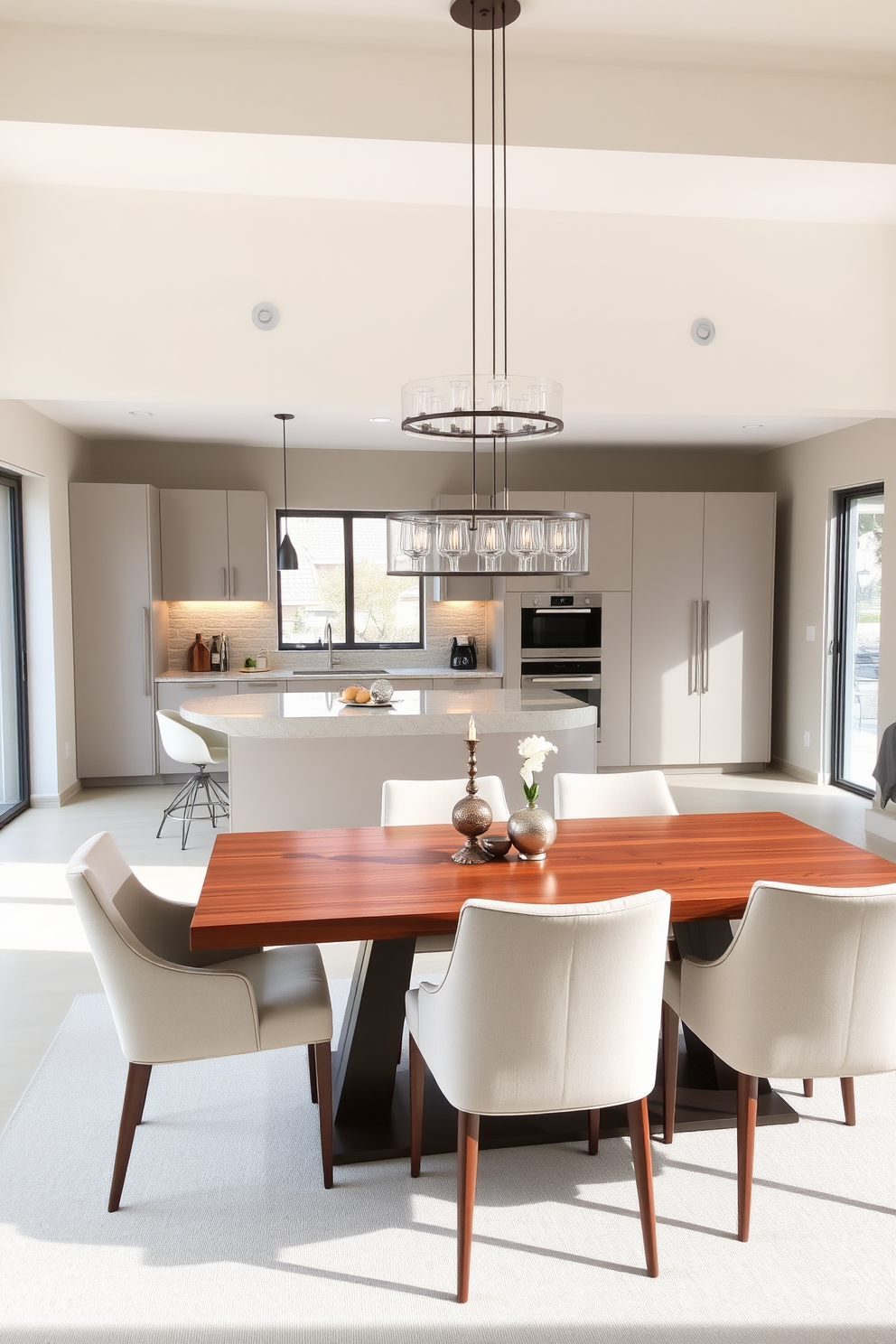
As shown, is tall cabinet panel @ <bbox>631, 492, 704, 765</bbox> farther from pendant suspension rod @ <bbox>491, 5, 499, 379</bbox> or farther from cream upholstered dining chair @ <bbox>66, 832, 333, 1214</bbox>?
cream upholstered dining chair @ <bbox>66, 832, 333, 1214</bbox>

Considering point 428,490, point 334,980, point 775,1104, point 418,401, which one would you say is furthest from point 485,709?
point 428,490

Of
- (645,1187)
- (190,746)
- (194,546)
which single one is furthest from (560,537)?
(194,546)

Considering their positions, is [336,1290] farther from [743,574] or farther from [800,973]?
[743,574]

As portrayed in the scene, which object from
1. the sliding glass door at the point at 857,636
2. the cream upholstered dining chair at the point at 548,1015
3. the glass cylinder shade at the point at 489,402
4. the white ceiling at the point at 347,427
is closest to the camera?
the cream upholstered dining chair at the point at 548,1015

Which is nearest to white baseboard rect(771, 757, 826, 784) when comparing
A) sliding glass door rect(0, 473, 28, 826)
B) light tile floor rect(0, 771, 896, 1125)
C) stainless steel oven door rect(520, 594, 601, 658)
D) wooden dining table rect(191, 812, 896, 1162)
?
light tile floor rect(0, 771, 896, 1125)

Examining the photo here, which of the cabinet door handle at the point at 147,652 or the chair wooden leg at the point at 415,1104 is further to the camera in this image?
the cabinet door handle at the point at 147,652

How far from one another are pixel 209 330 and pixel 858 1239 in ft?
12.6

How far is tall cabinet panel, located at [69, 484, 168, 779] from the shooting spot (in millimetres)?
6879

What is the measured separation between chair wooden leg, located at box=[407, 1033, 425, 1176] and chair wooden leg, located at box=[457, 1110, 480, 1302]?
37 centimetres

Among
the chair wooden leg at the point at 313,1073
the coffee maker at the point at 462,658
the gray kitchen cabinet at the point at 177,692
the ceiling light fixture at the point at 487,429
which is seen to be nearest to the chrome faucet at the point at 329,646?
the gray kitchen cabinet at the point at 177,692

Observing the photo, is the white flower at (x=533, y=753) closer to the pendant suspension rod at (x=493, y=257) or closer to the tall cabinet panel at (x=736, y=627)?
the pendant suspension rod at (x=493, y=257)

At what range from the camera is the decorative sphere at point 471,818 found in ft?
8.83

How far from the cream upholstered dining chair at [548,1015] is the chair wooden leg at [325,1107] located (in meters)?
0.35

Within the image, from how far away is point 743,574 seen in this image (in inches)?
298
